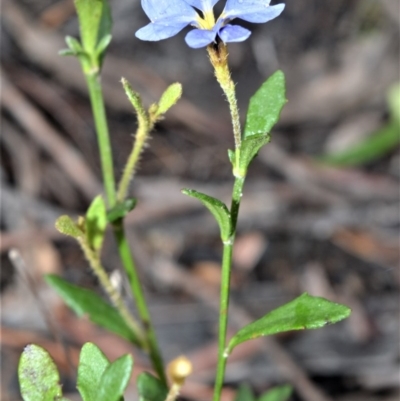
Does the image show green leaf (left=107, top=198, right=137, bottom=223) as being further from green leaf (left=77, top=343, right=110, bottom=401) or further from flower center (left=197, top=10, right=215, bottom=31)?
flower center (left=197, top=10, right=215, bottom=31)

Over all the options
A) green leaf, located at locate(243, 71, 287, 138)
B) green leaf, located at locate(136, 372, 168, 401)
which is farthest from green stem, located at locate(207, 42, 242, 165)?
green leaf, located at locate(136, 372, 168, 401)

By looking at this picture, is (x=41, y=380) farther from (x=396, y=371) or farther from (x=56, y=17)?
(x=56, y=17)

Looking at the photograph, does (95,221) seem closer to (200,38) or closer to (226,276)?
(226,276)

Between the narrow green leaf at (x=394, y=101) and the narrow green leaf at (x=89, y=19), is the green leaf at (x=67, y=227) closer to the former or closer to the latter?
the narrow green leaf at (x=89, y=19)

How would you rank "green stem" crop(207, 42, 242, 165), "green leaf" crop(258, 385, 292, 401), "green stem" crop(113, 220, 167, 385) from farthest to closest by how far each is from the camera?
"green leaf" crop(258, 385, 292, 401) < "green stem" crop(113, 220, 167, 385) < "green stem" crop(207, 42, 242, 165)

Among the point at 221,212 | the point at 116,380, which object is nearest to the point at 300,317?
the point at 221,212

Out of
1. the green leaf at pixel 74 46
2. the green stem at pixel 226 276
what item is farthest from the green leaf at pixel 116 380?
the green leaf at pixel 74 46
